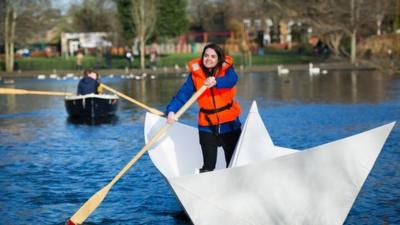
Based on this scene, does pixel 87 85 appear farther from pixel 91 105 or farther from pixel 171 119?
pixel 171 119

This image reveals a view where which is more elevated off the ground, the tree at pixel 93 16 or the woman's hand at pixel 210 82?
the tree at pixel 93 16

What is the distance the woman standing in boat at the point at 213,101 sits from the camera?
10180 mm

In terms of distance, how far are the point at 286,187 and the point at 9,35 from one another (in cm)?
5849

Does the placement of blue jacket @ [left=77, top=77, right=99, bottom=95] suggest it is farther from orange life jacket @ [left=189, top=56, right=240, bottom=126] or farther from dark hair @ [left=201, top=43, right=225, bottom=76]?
dark hair @ [left=201, top=43, right=225, bottom=76]

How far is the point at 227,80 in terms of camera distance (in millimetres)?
10148

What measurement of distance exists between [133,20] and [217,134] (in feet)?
208

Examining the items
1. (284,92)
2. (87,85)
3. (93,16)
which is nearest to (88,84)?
(87,85)

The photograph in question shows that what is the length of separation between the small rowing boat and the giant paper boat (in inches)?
657

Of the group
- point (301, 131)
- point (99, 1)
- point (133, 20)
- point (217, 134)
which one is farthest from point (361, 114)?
point (99, 1)

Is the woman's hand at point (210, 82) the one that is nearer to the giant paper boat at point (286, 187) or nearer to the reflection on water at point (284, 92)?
the giant paper boat at point (286, 187)

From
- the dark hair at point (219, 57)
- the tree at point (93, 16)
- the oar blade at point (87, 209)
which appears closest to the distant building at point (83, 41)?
the tree at point (93, 16)

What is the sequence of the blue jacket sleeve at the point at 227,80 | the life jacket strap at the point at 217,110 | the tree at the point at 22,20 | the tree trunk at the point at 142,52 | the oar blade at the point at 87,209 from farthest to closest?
the tree trunk at the point at 142,52 < the tree at the point at 22,20 < the oar blade at the point at 87,209 < the life jacket strap at the point at 217,110 < the blue jacket sleeve at the point at 227,80

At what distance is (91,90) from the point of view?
26141 millimetres

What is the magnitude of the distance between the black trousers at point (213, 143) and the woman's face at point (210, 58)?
0.88m
